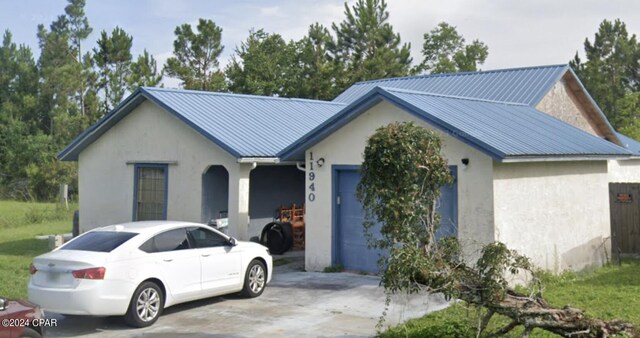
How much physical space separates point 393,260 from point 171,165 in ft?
34.6

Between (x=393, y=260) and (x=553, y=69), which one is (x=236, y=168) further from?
(x=553, y=69)

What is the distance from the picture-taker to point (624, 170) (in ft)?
71.2

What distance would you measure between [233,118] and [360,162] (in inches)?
210

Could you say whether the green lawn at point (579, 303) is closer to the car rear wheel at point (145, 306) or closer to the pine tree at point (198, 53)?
the car rear wheel at point (145, 306)

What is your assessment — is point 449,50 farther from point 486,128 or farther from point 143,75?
point 486,128

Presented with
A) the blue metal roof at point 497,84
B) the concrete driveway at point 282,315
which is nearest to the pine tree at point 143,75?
the blue metal roof at point 497,84

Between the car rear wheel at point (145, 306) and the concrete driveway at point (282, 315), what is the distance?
0.13 meters

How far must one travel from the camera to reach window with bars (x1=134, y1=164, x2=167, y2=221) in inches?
680

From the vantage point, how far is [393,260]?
7.52 m

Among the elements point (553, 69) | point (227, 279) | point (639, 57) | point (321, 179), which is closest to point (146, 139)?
point (321, 179)

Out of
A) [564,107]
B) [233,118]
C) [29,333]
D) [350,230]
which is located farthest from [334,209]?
[564,107]

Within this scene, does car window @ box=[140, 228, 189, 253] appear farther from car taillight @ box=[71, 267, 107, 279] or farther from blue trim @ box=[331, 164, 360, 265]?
blue trim @ box=[331, 164, 360, 265]

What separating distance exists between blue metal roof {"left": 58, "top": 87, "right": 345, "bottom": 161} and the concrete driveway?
4.28m

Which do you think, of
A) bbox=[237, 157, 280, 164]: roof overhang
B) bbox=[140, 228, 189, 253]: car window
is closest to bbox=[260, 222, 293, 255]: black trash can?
bbox=[237, 157, 280, 164]: roof overhang
